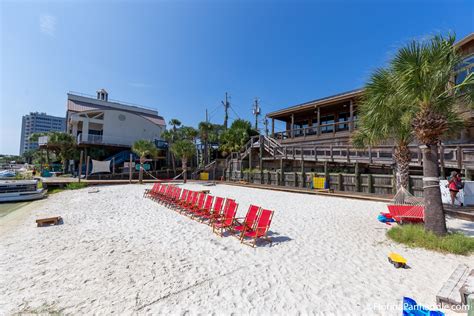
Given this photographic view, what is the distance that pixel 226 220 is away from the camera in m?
6.61

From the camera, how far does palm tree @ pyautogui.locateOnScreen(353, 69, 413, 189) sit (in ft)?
21.2

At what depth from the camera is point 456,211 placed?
26.3 ft

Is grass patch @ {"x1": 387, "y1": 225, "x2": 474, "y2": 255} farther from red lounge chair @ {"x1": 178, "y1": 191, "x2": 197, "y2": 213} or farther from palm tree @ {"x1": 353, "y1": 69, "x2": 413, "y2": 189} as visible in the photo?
red lounge chair @ {"x1": 178, "y1": 191, "x2": 197, "y2": 213}

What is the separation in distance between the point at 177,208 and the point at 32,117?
6802 inches

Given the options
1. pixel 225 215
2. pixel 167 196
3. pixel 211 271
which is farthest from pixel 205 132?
pixel 211 271

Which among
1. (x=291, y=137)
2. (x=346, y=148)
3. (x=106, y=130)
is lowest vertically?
(x=346, y=148)

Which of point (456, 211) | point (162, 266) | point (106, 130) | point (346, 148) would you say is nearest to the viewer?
point (162, 266)

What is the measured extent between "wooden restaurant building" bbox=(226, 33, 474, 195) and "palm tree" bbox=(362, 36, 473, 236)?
301cm

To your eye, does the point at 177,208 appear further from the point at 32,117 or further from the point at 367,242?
the point at 32,117

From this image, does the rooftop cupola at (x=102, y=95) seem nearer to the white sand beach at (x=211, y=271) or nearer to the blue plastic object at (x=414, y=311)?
the white sand beach at (x=211, y=271)

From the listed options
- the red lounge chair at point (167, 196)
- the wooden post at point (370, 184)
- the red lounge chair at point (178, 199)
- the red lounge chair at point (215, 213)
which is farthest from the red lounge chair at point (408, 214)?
the red lounge chair at point (167, 196)

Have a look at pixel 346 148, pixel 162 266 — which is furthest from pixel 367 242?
pixel 346 148

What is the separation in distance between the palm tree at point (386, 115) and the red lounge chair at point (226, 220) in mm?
5380

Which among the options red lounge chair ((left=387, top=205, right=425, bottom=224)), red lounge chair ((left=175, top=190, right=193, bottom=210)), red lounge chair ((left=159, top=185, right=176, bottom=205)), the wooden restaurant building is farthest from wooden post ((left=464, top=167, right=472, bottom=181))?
red lounge chair ((left=159, top=185, right=176, bottom=205))
